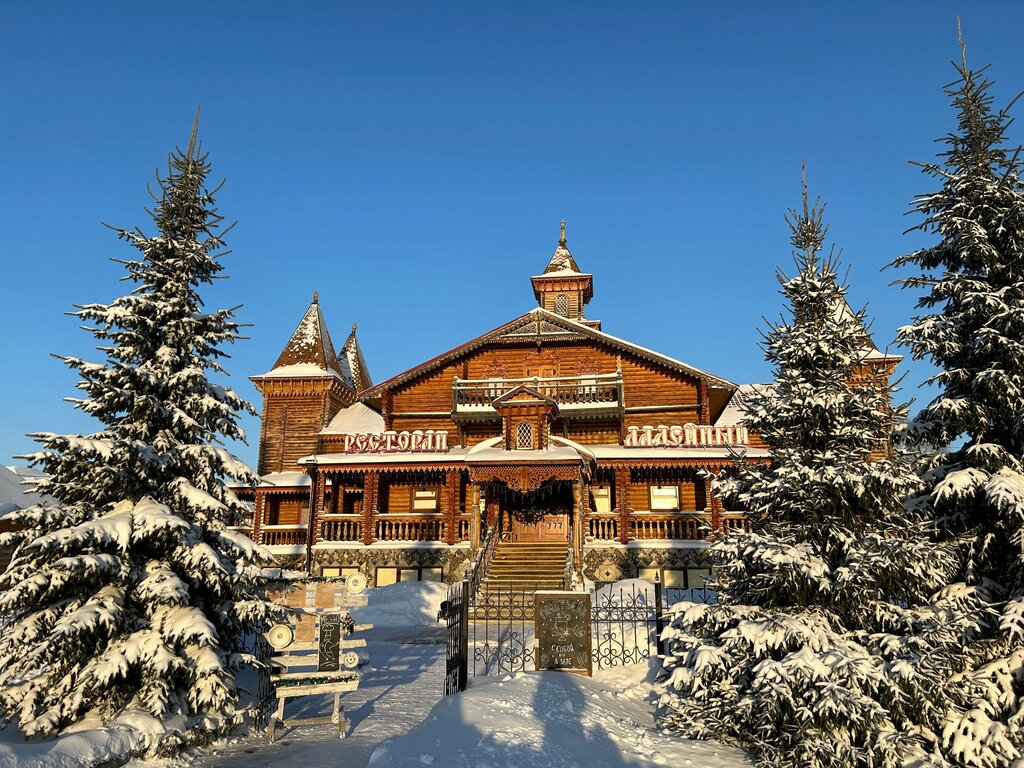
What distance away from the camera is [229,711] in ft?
30.6

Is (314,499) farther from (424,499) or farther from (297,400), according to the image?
(297,400)

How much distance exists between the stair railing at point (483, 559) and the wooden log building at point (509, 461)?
0.10 meters

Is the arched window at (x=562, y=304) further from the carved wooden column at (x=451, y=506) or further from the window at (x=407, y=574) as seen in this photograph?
the window at (x=407, y=574)

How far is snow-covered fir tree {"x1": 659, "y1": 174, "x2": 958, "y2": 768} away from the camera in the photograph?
838cm

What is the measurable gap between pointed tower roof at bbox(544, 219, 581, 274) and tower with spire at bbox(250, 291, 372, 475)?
43.7 feet

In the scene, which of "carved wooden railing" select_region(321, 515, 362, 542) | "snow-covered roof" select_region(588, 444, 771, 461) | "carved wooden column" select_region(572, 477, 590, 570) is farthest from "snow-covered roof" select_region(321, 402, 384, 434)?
"carved wooden column" select_region(572, 477, 590, 570)

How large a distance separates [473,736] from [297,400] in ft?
98.4

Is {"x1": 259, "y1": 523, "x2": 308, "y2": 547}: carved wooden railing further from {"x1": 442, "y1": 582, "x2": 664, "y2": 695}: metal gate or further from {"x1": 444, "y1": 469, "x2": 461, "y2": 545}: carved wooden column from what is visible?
{"x1": 442, "y1": 582, "x2": 664, "y2": 695}: metal gate

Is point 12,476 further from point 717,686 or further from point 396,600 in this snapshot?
point 717,686

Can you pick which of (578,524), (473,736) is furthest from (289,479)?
(473,736)

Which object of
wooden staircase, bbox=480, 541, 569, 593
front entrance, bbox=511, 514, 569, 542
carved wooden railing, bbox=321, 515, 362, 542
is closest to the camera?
wooden staircase, bbox=480, 541, 569, 593

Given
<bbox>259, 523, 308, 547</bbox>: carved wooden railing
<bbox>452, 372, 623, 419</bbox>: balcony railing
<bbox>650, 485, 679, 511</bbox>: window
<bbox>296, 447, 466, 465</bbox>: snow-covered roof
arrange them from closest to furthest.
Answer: <bbox>296, 447, 466, 465</bbox>: snow-covered roof → <bbox>452, 372, 623, 419</bbox>: balcony railing → <bbox>650, 485, 679, 511</bbox>: window → <bbox>259, 523, 308, 547</bbox>: carved wooden railing

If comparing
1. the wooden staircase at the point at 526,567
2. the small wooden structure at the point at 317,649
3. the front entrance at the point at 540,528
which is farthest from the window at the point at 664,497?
the small wooden structure at the point at 317,649

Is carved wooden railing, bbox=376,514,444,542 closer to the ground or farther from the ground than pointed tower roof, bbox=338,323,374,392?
closer to the ground
